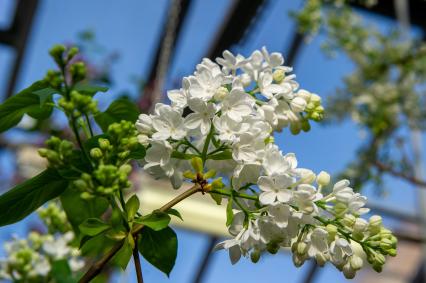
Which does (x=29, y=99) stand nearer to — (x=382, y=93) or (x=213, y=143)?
(x=213, y=143)

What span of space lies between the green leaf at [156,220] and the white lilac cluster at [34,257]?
39cm

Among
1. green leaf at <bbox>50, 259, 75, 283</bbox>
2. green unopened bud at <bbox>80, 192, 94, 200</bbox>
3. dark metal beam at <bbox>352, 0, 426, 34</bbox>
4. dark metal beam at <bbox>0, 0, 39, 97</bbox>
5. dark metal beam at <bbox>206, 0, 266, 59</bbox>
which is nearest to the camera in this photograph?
green unopened bud at <bbox>80, 192, 94, 200</bbox>

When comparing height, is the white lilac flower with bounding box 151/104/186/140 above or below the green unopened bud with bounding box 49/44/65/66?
below

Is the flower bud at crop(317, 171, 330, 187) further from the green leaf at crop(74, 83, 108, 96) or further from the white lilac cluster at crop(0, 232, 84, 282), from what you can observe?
the white lilac cluster at crop(0, 232, 84, 282)

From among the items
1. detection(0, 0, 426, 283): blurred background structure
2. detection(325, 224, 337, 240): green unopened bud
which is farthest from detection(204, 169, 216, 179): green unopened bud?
detection(0, 0, 426, 283): blurred background structure

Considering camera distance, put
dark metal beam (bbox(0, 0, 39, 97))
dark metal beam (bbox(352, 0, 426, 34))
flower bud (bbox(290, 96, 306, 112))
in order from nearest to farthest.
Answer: flower bud (bbox(290, 96, 306, 112))
dark metal beam (bbox(352, 0, 426, 34))
dark metal beam (bbox(0, 0, 39, 97))

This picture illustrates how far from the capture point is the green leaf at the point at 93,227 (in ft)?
1.65

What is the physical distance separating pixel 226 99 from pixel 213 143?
44 mm

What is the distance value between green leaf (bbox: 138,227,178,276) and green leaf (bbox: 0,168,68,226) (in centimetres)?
8

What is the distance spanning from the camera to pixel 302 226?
52cm

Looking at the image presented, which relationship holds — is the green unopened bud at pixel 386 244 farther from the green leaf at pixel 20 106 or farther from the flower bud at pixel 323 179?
the green leaf at pixel 20 106

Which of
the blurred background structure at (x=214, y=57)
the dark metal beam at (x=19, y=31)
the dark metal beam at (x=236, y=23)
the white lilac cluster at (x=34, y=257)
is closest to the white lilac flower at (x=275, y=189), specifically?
the white lilac cluster at (x=34, y=257)

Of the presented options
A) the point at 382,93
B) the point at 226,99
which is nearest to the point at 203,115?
the point at 226,99

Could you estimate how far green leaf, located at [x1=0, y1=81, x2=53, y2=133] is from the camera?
0.55m
